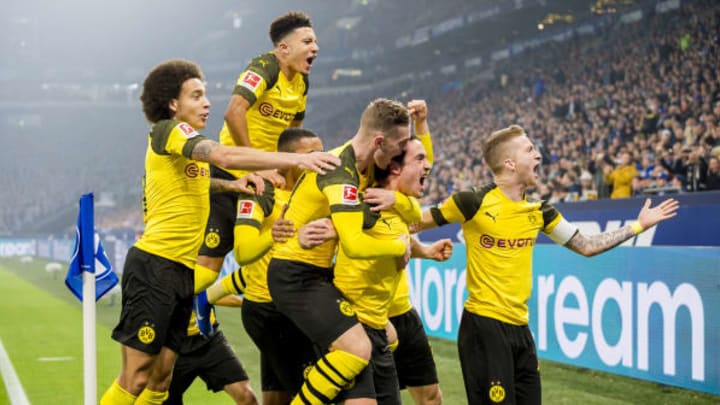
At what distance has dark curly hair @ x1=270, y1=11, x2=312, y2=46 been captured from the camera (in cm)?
564

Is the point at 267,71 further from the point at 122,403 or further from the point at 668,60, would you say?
the point at 668,60

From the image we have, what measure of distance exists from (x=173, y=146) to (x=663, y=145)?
37.6 feet

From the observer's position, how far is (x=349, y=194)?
161 inches

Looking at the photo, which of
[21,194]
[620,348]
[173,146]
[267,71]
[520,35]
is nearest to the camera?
[173,146]

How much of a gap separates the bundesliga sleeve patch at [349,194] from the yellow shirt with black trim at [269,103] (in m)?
1.57

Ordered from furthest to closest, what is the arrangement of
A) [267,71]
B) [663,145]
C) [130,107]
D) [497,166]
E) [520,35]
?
[130,107] → [520,35] → [663,145] → [267,71] → [497,166]

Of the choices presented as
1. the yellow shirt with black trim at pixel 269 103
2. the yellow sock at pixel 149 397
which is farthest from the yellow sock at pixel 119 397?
the yellow shirt with black trim at pixel 269 103

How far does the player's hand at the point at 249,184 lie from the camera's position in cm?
494

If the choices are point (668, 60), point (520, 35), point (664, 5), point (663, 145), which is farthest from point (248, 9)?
point (663, 145)

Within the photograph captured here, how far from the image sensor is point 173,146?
447cm

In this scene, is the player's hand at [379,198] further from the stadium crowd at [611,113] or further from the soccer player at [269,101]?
the stadium crowd at [611,113]

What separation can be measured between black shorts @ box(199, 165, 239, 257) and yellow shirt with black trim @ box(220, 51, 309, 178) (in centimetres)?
13

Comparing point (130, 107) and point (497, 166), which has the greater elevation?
point (130, 107)

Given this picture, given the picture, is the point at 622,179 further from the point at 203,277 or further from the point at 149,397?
the point at 149,397
